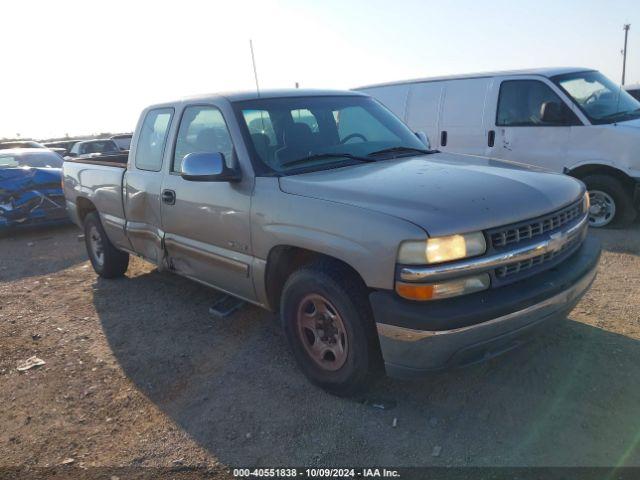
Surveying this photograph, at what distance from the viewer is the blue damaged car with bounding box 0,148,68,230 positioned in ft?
26.9

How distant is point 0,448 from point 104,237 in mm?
2940

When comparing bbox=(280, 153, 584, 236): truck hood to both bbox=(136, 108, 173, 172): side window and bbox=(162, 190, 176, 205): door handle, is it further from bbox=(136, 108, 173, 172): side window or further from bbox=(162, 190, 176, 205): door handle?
bbox=(136, 108, 173, 172): side window

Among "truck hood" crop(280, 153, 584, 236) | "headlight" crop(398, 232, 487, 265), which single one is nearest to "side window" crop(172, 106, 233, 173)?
"truck hood" crop(280, 153, 584, 236)

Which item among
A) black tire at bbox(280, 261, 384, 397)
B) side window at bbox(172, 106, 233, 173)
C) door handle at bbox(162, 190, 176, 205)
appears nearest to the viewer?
black tire at bbox(280, 261, 384, 397)

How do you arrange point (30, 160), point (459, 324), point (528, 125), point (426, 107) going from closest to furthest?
point (459, 324), point (528, 125), point (426, 107), point (30, 160)

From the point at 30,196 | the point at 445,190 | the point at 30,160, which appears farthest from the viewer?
the point at 30,160

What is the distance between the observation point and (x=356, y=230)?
270 cm

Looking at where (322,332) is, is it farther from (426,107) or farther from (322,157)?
(426,107)

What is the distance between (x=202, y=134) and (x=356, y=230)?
188 centimetres

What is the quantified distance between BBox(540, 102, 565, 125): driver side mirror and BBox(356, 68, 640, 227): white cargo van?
1 cm

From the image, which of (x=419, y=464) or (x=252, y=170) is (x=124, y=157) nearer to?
(x=252, y=170)

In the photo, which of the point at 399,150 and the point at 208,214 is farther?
the point at 399,150

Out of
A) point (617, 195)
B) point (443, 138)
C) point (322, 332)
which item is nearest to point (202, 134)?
point (322, 332)

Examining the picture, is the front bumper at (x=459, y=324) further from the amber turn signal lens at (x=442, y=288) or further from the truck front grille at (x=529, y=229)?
the truck front grille at (x=529, y=229)
